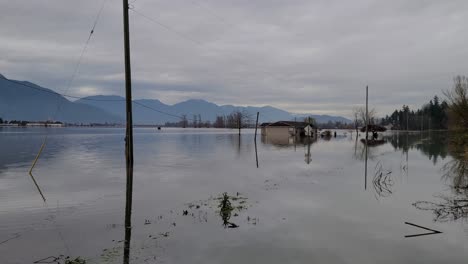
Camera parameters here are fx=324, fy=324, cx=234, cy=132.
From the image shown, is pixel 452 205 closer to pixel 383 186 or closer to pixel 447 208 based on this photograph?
pixel 447 208

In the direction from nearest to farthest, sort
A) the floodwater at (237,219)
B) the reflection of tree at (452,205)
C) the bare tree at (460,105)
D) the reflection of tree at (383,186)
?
1. the floodwater at (237,219)
2. the reflection of tree at (452,205)
3. the reflection of tree at (383,186)
4. the bare tree at (460,105)

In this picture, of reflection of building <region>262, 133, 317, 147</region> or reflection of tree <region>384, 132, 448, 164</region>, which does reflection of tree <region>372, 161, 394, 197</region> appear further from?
reflection of building <region>262, 133, 317, 147</region>

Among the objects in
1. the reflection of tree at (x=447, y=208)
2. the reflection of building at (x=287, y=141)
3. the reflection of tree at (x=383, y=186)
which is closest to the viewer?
the reflection of tree at (x=447, y=208)

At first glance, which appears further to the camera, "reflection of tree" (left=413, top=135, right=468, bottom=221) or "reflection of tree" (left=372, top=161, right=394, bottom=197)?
"reflection of tree" (left=372, top=161, right=394, bottom=197)

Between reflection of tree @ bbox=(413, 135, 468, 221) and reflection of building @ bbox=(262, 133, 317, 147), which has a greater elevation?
reflection of building @ bbox=(262, 133, 317, 147)

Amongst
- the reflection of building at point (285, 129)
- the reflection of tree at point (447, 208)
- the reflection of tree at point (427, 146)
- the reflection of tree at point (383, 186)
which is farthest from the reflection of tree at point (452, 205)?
the reflection of building at point (285, 129)

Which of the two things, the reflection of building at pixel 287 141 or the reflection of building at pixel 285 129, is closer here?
the reflection of building at pixel 287 141

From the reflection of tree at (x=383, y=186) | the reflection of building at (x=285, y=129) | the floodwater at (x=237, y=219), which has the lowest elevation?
the reflection of tree at (x=383, y=186)

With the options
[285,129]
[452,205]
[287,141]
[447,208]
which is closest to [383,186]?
[452,205]

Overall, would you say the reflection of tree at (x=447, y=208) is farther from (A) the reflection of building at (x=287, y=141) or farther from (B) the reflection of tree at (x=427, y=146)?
(A) the reflection of building at (x=287, y=141)

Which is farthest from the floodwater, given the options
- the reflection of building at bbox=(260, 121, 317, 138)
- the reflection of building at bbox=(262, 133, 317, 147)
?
the reflection of building at bbox=(260, 121, 317, 138)

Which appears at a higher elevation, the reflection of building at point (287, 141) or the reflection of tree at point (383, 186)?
the reflection of building at point (287, 141)

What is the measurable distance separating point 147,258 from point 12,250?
9.79ft

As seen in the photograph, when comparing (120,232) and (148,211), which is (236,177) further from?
(120,232)
